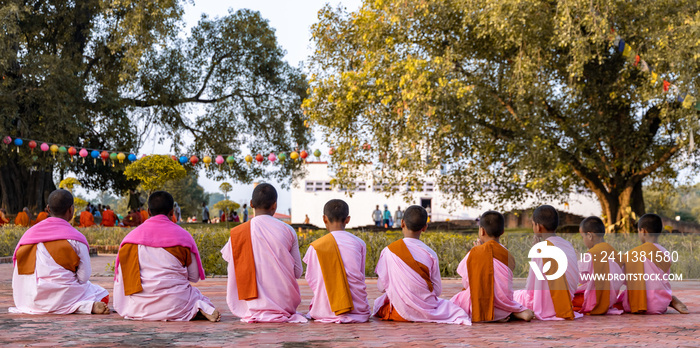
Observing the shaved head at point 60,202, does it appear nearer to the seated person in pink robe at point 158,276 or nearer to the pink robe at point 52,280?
the pink robe at point 52,280

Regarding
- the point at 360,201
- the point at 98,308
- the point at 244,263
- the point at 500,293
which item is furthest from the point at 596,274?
the point at 360,201

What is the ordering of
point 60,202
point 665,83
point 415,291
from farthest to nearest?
point 665,83, point 60,202, point 415,291

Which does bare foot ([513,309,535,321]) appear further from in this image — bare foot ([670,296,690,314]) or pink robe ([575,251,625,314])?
bare foot ([670,296,690,314])

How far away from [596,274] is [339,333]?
2687mm

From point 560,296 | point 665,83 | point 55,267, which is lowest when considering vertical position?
point 560,296

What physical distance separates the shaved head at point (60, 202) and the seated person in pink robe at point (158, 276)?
707 mm

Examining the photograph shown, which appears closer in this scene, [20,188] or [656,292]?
[656,292]

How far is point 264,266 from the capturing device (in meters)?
5.61

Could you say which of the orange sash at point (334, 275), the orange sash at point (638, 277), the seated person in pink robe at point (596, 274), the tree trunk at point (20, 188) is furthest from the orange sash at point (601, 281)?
the tree trunk at point (20, 188)

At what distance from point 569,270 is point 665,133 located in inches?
545

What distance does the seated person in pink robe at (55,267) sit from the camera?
5848 mm

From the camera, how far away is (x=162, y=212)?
577 centimetres

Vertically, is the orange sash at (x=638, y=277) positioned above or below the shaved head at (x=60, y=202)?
below

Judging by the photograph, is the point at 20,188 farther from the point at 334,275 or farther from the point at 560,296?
the point at 560,296
